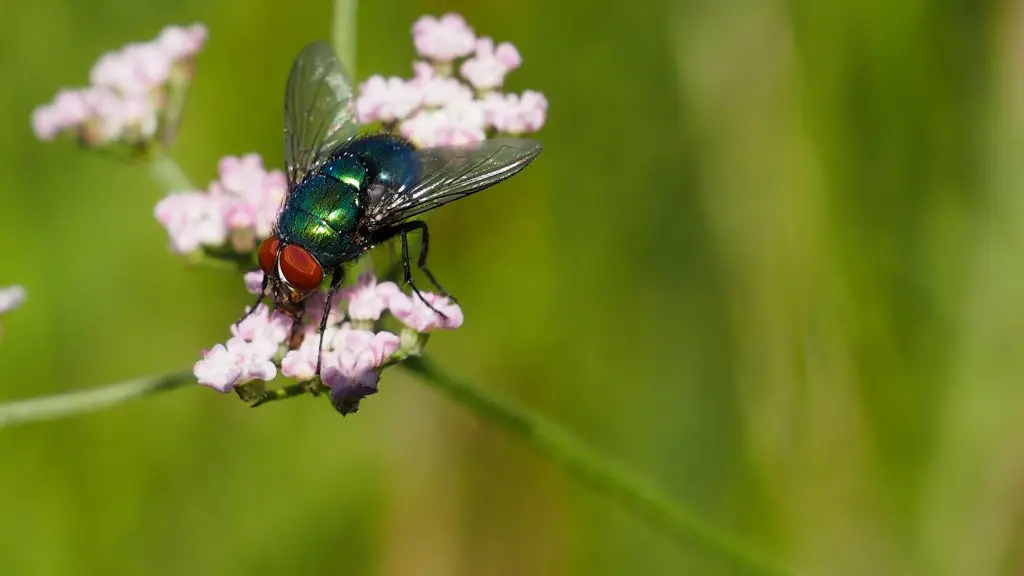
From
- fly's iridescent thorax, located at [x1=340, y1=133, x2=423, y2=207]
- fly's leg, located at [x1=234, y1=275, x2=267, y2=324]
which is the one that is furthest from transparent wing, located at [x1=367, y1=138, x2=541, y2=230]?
fly's leg, located at [x1=234, y1=275, x2=267, y2=324]

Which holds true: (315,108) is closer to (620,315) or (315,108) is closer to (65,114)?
(65,114)

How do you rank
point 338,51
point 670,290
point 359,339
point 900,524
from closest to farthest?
point 359,339, point 338,51, point 900,524, point 670,290

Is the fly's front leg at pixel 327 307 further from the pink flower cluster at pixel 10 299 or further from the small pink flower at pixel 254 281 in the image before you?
the pink flower cluster at pixel 10 299

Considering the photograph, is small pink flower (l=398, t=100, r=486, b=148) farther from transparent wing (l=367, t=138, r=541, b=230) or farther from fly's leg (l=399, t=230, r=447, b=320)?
fly's leg (l=399, t=230, r=447, b=320)

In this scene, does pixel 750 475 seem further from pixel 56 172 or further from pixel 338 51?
pixel 56 172

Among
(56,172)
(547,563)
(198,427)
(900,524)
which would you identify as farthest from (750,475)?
(56,172)

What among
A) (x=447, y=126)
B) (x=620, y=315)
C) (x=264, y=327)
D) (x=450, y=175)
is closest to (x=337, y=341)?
(x=264, y=327)
